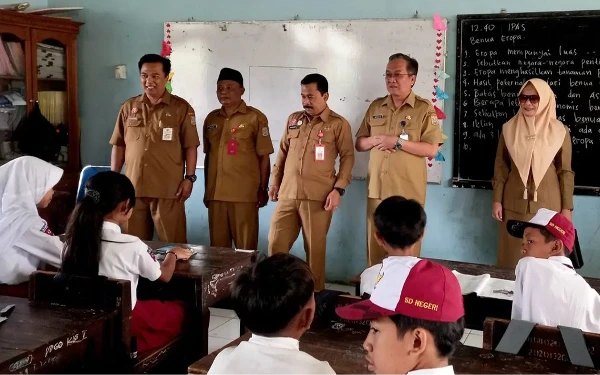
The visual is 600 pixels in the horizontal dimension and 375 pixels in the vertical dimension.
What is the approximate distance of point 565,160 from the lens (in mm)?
3943

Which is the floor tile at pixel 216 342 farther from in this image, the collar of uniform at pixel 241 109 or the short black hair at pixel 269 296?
the short black hair at pixel 269 296

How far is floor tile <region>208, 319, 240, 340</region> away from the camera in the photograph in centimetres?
385

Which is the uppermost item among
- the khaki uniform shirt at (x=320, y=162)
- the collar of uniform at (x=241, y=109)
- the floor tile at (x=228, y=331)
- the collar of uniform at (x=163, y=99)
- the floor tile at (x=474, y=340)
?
the collar of uniform at (x=163, y=99)

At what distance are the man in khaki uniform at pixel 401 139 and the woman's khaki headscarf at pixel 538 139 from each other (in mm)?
475

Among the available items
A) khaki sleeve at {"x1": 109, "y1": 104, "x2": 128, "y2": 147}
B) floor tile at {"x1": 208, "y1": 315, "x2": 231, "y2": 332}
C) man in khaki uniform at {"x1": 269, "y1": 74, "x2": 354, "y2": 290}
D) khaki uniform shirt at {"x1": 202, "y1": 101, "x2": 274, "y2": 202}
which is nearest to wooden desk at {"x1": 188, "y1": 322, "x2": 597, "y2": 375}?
floor tile at {"x1": 208, "y1": 315, "x2": 231, "y2": 332}

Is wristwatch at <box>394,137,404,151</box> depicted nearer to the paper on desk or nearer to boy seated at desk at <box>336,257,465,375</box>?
the paper on desk

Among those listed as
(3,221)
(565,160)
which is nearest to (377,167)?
(565,160)

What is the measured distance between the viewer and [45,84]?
5.52 meters

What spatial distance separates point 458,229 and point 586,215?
83 cm

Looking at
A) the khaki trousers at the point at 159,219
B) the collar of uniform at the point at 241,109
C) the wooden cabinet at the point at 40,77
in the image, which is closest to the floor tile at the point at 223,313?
the khaki trousers at the point at 159,219

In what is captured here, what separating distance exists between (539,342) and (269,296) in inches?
32.9

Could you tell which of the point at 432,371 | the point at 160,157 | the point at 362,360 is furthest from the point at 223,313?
the point at 432,371

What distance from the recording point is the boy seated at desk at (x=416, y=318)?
1.24 m

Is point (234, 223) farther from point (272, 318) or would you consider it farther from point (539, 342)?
point (272, 318)
